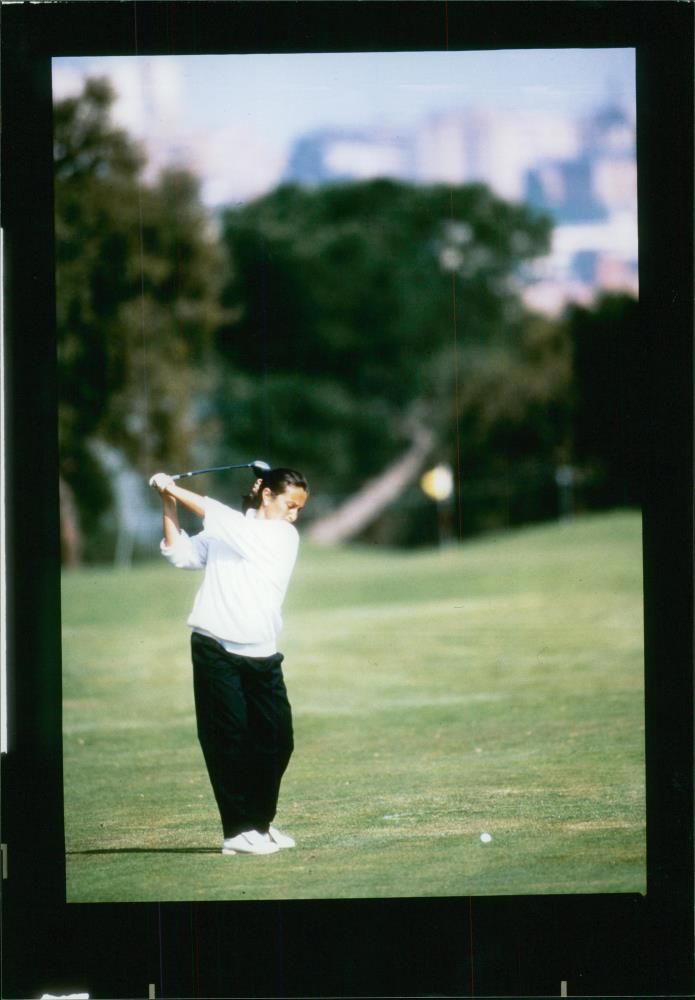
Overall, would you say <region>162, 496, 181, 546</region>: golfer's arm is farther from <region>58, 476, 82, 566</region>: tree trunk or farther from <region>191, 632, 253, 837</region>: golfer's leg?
<region>58, 476, 82, 566</region>: tree trunk

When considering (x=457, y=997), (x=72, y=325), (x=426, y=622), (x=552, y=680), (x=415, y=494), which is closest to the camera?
(x=457, y=997)

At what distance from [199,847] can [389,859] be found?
682 mm

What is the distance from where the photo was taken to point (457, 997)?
4.99 metres

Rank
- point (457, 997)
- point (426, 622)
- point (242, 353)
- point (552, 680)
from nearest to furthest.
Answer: point (457, 997) → point (552, 680) → point (426, 622) → point (242, 353)

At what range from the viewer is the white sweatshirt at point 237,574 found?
5.10 metres

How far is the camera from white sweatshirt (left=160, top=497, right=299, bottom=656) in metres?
5.10

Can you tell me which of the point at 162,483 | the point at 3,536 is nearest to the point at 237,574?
the point at 162,483

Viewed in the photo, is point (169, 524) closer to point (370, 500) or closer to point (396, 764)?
point (396, 764)

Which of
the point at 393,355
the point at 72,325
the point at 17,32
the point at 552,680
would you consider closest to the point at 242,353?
the point at 393,355

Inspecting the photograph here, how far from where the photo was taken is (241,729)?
5.12 meters

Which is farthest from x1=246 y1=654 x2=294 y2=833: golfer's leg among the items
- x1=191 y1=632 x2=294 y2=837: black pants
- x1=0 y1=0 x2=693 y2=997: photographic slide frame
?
x1=0 y1=0 x2=693 y2=997: photographic slide frame

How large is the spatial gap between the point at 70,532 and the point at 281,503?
30.8ft

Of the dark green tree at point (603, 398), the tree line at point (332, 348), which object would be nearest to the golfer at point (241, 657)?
the tree line at point (332, 348)

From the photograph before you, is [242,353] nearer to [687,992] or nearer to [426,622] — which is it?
[426,622]
